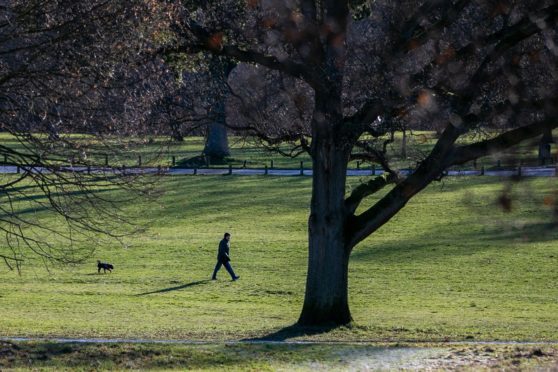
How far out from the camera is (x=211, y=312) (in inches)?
896

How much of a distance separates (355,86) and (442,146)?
1888 mm

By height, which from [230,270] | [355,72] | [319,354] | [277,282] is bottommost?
[277,282]

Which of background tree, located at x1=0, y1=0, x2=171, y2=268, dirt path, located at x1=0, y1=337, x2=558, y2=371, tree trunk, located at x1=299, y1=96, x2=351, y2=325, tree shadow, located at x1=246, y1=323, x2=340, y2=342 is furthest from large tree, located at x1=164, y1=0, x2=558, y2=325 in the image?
dirt path, located at x1=0, y1=337, x2=558, y2=371

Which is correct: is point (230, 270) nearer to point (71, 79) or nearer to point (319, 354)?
point (319, 354)

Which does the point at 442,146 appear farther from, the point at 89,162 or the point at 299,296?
the point at 299,296

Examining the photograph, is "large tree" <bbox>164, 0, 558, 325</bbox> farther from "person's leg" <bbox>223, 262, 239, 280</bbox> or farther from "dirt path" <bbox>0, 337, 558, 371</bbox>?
"person's leg" <bbox>223, 262, 239, 280</bbox>

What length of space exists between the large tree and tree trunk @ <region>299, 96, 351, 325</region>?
2 cm

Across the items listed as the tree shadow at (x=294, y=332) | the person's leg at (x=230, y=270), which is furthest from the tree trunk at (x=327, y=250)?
Result: the person's leg at (x=230, y=270)

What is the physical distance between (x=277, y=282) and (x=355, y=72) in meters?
13.3

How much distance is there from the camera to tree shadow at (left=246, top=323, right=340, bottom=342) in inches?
653

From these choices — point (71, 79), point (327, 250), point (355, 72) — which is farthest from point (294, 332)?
point (71, 79)

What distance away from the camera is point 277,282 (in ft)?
94.1

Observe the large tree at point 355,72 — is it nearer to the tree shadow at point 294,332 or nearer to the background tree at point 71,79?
the tree shadow at point 294,332

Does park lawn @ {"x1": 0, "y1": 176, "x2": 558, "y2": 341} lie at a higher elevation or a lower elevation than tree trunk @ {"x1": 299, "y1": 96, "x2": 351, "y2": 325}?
lower
